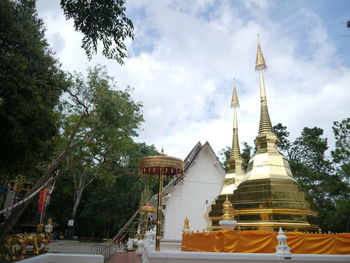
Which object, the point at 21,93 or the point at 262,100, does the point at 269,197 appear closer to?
the point at 262,100

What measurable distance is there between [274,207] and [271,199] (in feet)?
1.17

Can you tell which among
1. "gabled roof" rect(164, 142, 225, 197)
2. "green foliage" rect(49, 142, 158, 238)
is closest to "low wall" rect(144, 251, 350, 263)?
"gabled roof" rect(164, 142, 225, 197)

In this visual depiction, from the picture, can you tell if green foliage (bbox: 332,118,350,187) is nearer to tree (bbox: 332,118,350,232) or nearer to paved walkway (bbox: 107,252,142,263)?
tree (bbox: 332,118,350,232)

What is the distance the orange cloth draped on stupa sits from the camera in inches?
356

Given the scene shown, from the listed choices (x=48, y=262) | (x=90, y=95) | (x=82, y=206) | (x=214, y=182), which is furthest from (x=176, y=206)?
(x=82, y=206)

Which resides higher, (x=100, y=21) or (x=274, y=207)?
(x=100, y=21)

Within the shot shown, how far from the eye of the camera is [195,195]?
23.3m

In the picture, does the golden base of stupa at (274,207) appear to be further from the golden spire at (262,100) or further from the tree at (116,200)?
the tree at (116,200)

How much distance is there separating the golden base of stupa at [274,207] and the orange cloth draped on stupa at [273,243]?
2.42 metres

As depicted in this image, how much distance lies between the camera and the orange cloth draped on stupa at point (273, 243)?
29.7ft

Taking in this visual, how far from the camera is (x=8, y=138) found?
7.77 m

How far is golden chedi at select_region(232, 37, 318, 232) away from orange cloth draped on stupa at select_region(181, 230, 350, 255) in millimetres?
2420

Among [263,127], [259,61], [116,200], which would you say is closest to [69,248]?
[116,200]

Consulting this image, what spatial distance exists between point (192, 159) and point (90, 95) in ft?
36.0
